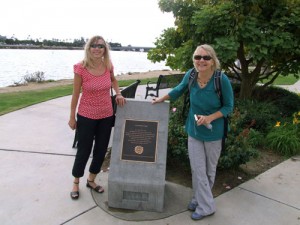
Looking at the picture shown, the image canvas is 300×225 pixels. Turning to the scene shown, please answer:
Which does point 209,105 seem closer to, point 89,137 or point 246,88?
point 89,137

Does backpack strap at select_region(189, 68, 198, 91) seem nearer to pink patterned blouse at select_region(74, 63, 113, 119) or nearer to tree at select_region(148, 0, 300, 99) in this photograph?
pink patterned blouse at select_region(74, 63, 113, 119)

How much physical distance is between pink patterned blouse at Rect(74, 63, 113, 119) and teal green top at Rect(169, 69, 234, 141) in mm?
901

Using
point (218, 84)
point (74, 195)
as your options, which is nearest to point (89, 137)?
point (74, 195)

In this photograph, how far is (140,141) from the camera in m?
3.62

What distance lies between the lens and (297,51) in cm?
622

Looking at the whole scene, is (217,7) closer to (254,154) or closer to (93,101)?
(254,154)

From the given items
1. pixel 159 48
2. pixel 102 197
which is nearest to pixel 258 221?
pixel 102 197

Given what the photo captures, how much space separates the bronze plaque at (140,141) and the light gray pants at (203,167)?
43cm

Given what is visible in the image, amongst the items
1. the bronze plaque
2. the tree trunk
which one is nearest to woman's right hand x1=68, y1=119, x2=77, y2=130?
the bronze plaque

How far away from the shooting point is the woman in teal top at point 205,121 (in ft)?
10.3

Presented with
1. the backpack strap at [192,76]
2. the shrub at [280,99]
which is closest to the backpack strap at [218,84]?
the backpack strap at [192,76]

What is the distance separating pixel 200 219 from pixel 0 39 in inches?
5109

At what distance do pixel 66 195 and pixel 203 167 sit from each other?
1666 mm

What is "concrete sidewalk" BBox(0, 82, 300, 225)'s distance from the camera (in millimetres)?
3420
